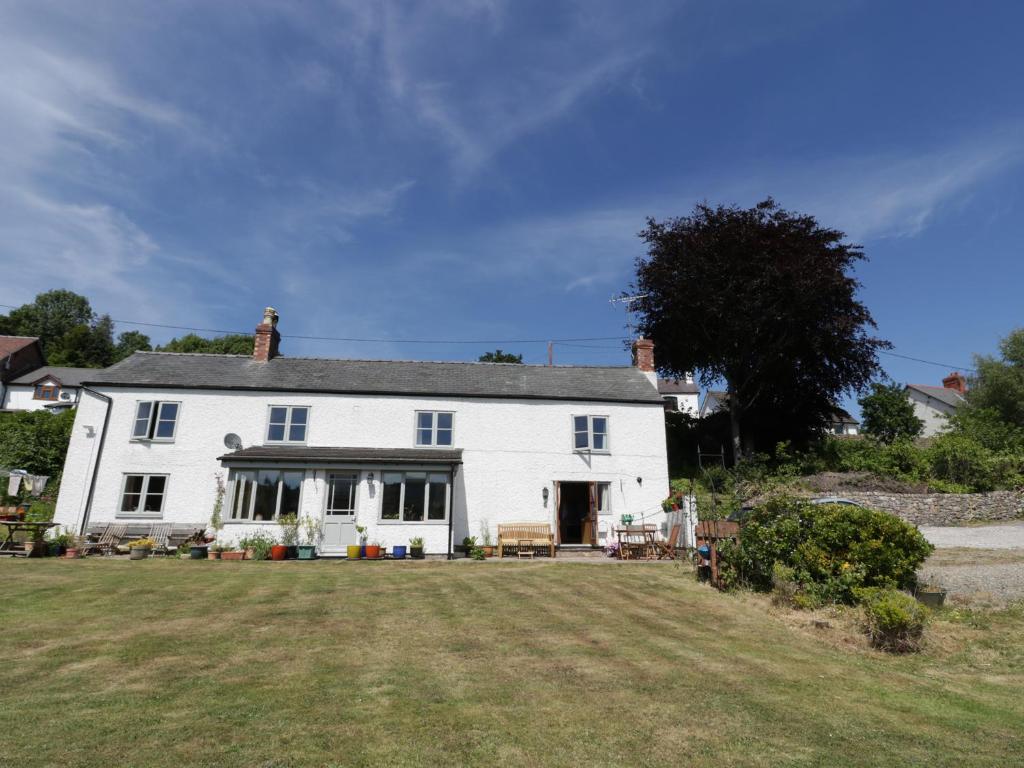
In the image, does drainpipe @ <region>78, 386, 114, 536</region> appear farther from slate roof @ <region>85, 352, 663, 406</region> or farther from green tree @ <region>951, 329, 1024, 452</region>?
green tree @ <region>951, 329, 1024, 452</region>

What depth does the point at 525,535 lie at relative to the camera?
2247 centimetres

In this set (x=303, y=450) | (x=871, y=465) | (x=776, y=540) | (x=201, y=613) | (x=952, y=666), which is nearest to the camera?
(x=952, y=666)

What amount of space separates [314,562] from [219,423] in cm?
806

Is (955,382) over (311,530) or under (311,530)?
over

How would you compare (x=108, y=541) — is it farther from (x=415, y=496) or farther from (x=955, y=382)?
(x=955, y=382)

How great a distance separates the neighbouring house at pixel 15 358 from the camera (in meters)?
56.1

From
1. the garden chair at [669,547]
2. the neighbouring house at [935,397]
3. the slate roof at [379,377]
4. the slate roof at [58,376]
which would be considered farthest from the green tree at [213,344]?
the neighbouring house at [935,397]

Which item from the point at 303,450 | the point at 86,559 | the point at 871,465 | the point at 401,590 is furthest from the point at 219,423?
the point at 871,465

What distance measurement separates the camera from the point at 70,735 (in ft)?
16.6

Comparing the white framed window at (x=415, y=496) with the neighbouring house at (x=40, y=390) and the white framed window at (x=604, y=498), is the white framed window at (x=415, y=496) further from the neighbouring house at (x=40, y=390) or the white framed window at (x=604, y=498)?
the neighbouring house at (x=40, y=390)

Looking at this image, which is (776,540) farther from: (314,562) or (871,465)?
(871,465)

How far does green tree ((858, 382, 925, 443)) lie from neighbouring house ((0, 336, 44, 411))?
76264 mm

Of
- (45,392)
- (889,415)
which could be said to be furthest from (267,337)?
(45,392)

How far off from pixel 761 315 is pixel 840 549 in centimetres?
2095
